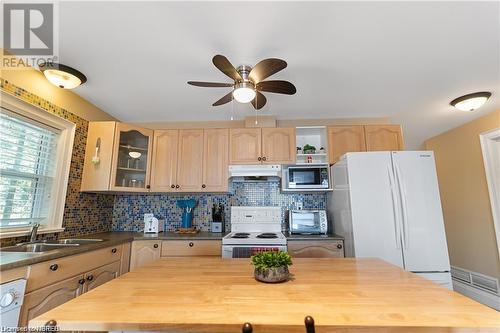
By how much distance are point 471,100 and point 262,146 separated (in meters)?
2.38

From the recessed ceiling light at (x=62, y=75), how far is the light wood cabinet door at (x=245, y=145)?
5.44ft

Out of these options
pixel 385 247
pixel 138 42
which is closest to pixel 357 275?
pixel 385 247

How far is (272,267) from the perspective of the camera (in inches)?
45.5

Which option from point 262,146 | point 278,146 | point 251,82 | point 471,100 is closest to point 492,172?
point 471,100

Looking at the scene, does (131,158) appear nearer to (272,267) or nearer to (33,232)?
(33,232)

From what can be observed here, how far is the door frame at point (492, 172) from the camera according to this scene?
3043 millimetres

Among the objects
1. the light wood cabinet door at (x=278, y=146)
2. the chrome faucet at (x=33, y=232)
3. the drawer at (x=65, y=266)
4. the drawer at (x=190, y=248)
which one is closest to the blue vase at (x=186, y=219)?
the drawer at (x=190, y=248)

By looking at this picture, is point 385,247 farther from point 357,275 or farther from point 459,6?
point 459,6

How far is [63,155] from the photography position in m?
2.39

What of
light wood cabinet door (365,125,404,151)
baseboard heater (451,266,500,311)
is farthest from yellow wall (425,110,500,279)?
light wood cabinet door (365,125,404,151)

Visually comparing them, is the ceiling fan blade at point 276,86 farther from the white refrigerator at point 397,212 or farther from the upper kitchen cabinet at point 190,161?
the upper kitchen cabinet at point 190,161

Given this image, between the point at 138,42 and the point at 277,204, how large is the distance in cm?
238

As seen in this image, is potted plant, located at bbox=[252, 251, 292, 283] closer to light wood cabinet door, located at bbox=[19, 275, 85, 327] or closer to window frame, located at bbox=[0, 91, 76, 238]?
light wood cabinet door, located at bbox=[19, 275, 85, 327]

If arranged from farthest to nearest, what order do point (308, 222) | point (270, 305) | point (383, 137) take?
point (383, 137), point (308, 222), point (270, 305)
